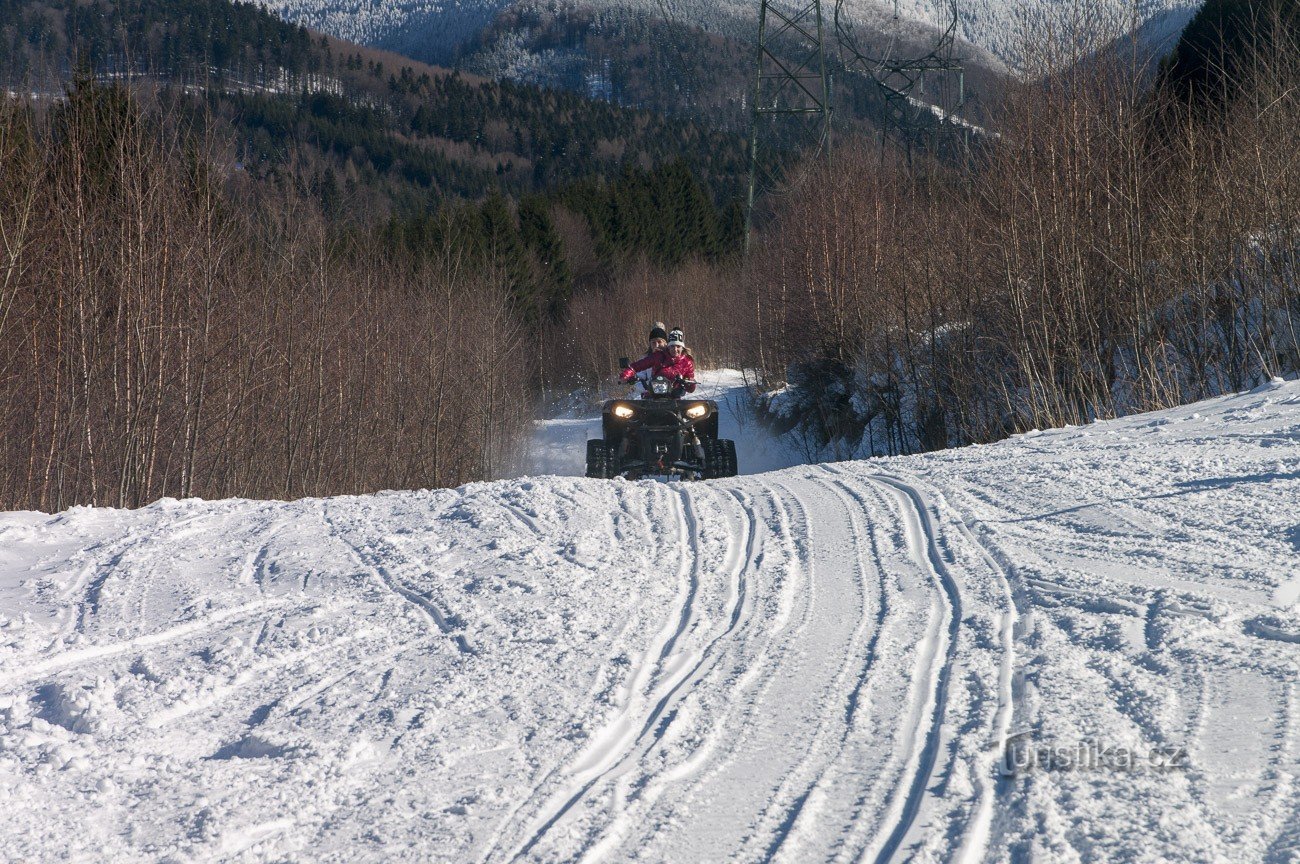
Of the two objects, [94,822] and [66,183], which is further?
[66,183]

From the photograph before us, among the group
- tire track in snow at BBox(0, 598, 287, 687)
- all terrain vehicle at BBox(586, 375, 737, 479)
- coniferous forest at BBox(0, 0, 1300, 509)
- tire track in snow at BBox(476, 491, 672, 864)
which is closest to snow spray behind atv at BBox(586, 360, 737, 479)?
all terrain vehicle at BBox(586, 375, 737, 479)

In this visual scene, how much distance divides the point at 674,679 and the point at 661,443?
273 inches

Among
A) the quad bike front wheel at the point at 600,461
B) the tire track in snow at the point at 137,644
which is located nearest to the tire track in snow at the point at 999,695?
the tire track in snow at the point at 137,644

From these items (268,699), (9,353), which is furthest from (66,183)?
(268,699)

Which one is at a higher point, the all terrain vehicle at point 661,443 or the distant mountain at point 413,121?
the distant mountain at point 413,121

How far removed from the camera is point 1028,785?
2.86m

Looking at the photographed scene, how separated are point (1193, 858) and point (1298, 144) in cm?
1159

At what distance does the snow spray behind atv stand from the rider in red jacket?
0.48 meters

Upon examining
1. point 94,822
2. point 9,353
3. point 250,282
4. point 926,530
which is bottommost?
point 94,822

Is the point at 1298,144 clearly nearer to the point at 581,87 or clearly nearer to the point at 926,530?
the point at 926,530

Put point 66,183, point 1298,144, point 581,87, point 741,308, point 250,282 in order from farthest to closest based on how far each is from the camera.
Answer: point 581,87 < point 741,308 < point 250,282 < point 1298,144 < point 66,183

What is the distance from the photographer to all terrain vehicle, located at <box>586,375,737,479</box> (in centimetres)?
1062

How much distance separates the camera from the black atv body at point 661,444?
10.6m

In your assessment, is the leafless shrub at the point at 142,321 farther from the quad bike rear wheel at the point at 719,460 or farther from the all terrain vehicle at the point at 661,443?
the quad bike rear wheel at the point at 719,460
